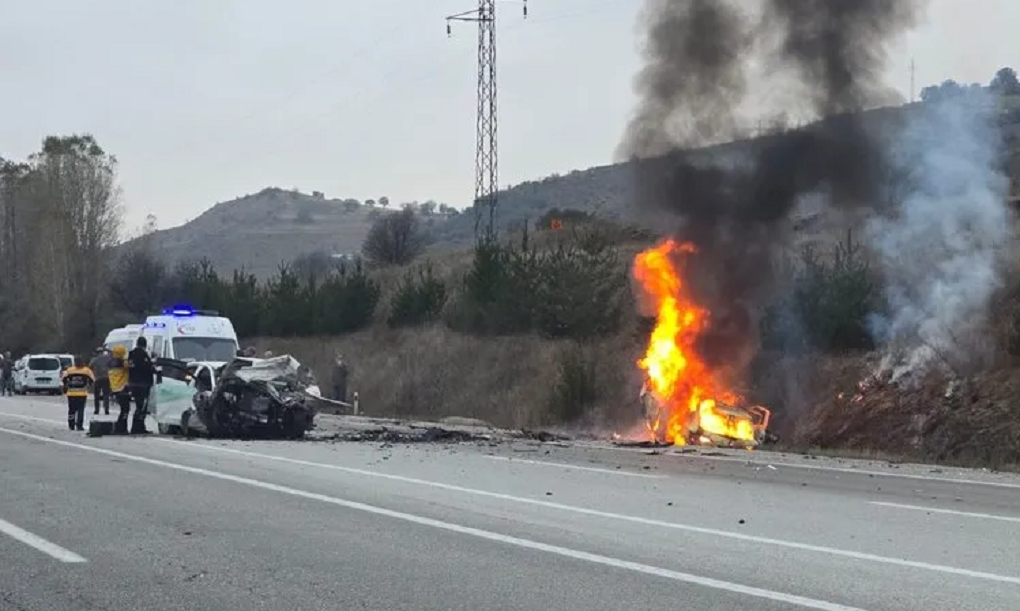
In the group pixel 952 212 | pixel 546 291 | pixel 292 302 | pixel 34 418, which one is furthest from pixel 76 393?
pixel 292 302

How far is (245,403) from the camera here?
71.0ft

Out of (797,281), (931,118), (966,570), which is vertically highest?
(931,118)

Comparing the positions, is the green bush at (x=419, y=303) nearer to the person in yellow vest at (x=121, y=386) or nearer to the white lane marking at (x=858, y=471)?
the person in yellow vest at (x=121, y=386)

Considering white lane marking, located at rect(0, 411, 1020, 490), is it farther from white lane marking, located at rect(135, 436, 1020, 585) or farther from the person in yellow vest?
the person in yellow vest

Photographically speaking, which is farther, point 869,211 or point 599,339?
point 599,339

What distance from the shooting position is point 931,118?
2312 cm

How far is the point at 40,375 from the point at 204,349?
21.8 metres

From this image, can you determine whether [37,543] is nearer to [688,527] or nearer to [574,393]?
[688,527]

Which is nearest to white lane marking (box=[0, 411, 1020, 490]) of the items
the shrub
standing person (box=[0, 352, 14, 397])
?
the shrub

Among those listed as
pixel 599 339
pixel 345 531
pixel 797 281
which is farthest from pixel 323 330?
pixel 345 531

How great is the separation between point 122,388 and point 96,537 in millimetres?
12640

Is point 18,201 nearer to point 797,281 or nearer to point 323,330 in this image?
point 323,330

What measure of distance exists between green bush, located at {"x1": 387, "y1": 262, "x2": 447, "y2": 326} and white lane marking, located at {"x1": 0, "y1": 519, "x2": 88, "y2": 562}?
36260mm

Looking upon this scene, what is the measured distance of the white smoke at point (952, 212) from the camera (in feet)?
75.3
